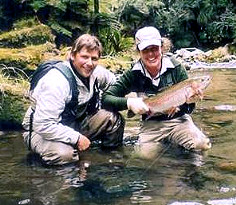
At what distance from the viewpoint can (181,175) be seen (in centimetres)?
427

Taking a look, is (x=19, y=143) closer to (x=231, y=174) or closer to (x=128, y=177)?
(x=128, y=177)

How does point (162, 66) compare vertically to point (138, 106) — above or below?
above

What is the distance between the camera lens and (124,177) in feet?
14.1

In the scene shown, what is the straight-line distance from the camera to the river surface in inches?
147

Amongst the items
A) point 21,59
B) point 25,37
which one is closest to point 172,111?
point 21,59

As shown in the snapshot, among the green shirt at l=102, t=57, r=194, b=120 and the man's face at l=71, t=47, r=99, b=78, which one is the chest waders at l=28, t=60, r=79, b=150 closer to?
the man's face at l=71, t=47, r=99, b=78

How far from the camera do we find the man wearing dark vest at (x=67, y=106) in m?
4.36

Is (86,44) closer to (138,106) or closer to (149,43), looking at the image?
(149,43)

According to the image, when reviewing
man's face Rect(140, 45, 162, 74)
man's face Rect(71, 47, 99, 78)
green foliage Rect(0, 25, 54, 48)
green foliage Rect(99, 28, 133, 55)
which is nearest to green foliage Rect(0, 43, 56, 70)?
green foliage Rect(0, 25, 54, 48)

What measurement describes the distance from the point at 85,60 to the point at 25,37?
6376 millimetres

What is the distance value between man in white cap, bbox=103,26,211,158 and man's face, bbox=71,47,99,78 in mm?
411

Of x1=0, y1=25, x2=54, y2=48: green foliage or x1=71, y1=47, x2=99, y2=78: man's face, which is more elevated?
x1=0, y1=25, x2=54, y2=48: green foliage

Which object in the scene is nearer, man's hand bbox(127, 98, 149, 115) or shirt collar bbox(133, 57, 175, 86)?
man's hand bbox(127, 98, 149, 115)

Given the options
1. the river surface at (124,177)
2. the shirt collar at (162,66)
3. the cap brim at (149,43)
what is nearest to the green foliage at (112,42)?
the river surface at (124,177)
